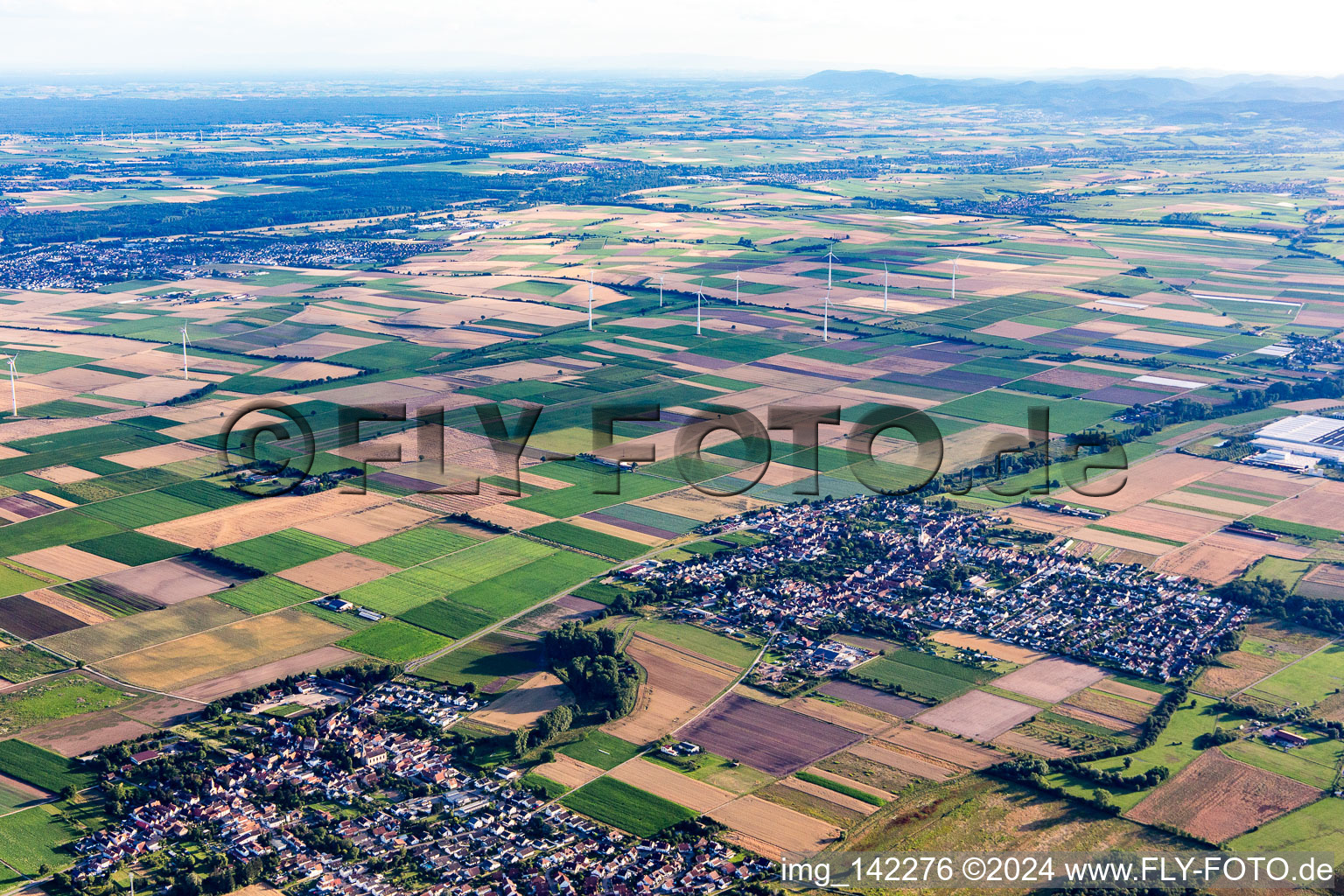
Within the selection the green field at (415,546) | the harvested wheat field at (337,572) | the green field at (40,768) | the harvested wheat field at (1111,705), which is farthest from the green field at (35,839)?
the harvested wheat field at (1111,705)

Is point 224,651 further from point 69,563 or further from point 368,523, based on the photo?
point 368,523

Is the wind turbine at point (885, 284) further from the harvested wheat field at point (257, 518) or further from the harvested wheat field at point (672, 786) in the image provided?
the harvested wheat field at point (672, 786)

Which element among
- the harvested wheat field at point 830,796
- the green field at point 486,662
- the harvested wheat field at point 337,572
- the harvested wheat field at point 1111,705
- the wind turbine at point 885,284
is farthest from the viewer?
the wind turbine at point 885,284

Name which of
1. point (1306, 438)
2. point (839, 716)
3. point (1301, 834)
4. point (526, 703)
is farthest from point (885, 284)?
point (1301, 834)

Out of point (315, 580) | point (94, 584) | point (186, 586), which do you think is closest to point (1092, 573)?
point (315, 580)

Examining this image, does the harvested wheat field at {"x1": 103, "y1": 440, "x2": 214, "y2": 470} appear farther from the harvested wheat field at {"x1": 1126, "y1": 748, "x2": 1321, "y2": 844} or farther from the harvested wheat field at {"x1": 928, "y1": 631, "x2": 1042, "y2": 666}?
the harvested wheat field at {"x1": 1126, "y1": 748, "x2": 1321, "y2": 844}

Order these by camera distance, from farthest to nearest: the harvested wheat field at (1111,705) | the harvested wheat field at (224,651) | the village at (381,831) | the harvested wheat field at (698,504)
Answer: the harvested wheat field at (698,504) → the harvested wheat field at (224,651) → the harvested wheat field at (1111,705) → the village at (381,831)
